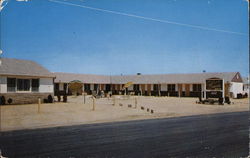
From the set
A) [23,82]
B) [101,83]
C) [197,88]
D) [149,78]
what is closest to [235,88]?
[197,88]

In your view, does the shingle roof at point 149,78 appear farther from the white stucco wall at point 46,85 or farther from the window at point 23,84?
the window at point 23,84

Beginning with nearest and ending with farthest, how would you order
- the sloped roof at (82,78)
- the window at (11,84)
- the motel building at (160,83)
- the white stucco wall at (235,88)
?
the window at (11,84), the white stucco wall at (235,88), the motel building at (160,83), the sloped roof at (82,78)

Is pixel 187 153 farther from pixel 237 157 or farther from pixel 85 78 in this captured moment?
pixel 85 78

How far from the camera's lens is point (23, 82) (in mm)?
27156

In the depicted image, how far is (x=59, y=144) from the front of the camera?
9.06m

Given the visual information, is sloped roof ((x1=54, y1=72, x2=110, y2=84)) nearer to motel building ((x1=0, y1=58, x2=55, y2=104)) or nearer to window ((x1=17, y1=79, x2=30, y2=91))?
motel building ((x1=0, y1=58, x2=55, y2=104))

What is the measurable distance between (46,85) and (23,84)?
2445mm

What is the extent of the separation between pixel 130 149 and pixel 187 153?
1.61 meters

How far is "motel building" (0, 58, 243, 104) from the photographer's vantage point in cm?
2652

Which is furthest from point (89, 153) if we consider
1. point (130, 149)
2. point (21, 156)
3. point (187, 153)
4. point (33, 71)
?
point (33, 71)

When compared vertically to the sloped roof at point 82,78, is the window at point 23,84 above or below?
below

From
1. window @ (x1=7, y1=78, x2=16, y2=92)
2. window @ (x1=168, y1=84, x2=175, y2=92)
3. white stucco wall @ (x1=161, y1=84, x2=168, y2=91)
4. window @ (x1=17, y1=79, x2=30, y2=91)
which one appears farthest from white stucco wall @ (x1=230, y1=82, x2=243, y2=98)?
window @ (x1=7, y1=78, x2=16, y2=92)

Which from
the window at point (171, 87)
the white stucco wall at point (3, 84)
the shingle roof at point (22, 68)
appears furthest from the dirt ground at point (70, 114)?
the window at point (171, 87)

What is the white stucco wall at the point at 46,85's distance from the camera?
2839cm
